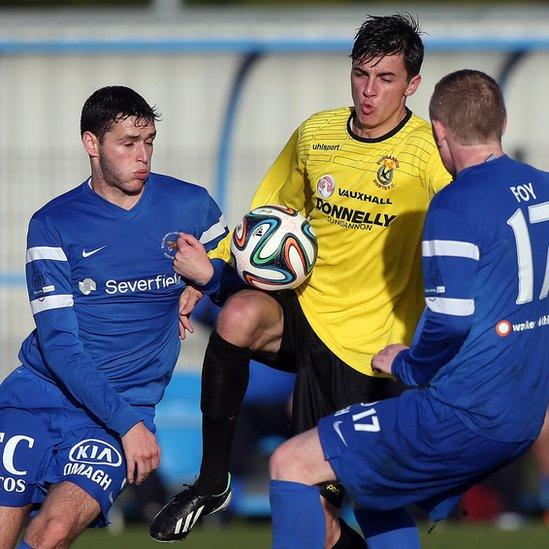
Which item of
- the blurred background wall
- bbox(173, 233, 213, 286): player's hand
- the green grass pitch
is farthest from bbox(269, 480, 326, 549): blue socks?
the blurred background wall

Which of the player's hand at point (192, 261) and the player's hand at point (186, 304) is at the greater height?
the player's hand at point (192, 261)

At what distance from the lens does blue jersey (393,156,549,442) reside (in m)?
5.16

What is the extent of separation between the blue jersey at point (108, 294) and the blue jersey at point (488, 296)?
5.11 feet

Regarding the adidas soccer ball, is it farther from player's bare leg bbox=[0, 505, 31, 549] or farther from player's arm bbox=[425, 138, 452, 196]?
player's bare leg bbox=[0, 505, 31, 549]

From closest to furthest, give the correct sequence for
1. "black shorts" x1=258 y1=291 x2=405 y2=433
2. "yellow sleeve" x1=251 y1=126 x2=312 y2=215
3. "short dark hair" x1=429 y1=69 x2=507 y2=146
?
"short dark hair" x1=429 y1=69 x2=507 y2=146
"black shorts" x1=258 y1=291 x2=405 y2=433
"yellow sleeve" x1=251 y1=126 x2=312 y2=215

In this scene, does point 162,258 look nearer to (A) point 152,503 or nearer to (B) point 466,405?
(B) point 466,405

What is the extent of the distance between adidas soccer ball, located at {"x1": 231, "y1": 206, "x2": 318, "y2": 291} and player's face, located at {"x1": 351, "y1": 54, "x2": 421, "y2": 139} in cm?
60

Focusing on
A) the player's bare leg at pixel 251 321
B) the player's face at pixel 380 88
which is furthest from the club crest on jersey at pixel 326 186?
the player's bare leg at pixel 251 321

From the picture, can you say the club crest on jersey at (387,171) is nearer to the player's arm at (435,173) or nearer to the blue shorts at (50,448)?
the player's arm at (435,173)

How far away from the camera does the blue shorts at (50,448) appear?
608 centimetres

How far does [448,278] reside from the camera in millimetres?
5156

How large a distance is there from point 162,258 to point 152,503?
5.14 meters

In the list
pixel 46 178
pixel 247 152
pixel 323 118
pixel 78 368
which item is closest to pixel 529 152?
pixel 247 152

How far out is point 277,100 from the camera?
43.7 feet
